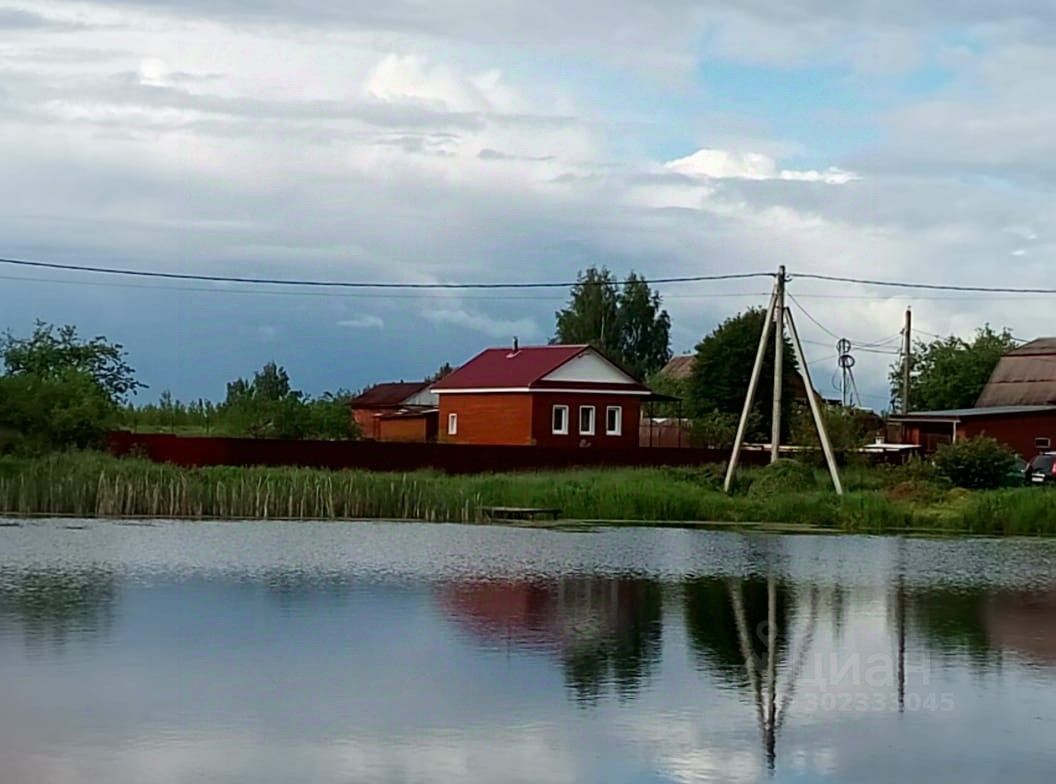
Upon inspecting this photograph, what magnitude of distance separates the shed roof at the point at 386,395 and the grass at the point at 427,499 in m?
51.4

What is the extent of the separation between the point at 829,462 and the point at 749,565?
16.3m

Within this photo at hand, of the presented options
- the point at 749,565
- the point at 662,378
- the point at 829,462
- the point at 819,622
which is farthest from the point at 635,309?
the point at 819,622

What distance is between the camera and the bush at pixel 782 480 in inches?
1746

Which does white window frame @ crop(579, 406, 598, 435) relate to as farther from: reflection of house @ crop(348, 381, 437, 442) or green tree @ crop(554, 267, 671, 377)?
green tree @ crop(554, 267, 671, 377)

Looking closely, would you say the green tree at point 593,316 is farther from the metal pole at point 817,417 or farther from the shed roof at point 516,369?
the metal pole at point 817,417

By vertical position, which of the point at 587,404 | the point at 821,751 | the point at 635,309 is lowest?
the point at 821,751

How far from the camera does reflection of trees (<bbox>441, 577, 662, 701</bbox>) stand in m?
15.9

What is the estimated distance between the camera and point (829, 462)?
146 feet

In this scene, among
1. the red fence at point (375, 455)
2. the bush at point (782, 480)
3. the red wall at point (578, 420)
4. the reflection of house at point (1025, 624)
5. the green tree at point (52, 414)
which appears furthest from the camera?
the red wall at point (578, 420)

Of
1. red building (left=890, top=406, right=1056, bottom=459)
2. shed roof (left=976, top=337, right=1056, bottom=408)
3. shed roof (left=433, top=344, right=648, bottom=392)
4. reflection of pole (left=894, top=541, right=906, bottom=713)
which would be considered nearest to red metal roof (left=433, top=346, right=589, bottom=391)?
shed roof (left=433, top=344, right=648, bottom=392)

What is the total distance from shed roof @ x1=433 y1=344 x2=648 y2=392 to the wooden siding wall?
1.50ft

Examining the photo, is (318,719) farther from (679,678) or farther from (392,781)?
(679,678)

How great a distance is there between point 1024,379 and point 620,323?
33.2m

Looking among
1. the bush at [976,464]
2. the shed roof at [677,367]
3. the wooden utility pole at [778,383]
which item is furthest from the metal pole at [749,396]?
the shed roof at [677,367]
